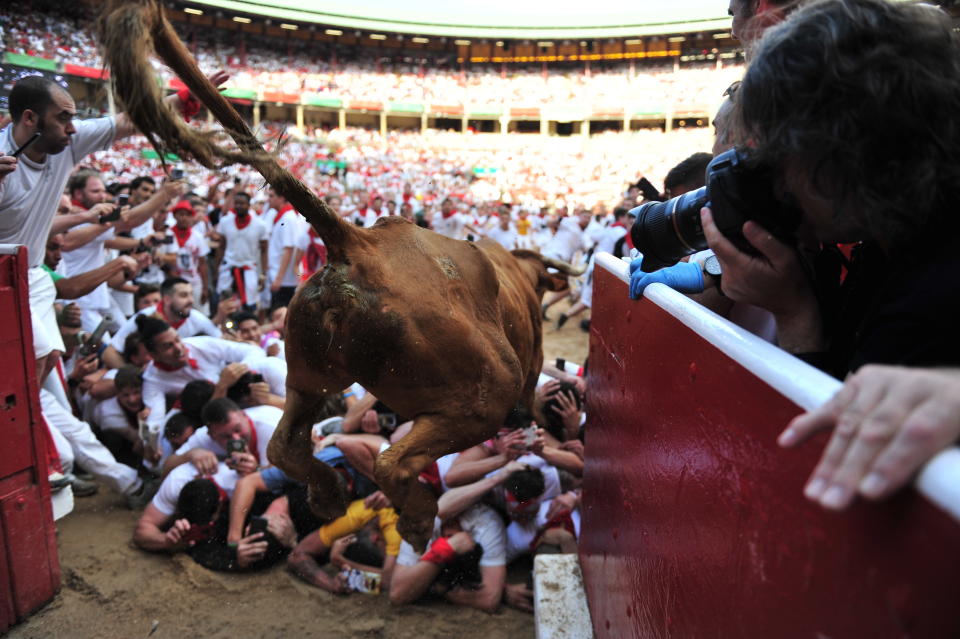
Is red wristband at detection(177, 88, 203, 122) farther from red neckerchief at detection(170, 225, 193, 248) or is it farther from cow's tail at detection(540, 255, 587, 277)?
red neckerchief at detection(170, 225, 193, 248)

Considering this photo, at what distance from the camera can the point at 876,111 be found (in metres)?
0.93

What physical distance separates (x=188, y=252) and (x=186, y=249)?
2.3 inches

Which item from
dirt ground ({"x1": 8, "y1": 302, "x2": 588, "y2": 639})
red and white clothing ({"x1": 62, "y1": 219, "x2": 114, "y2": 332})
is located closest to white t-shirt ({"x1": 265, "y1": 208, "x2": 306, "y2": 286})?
red and white clothing ({"x1": 62, "y1": 219, "x2": 114, "y2": 332})

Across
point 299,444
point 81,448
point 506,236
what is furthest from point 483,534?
point 506,236

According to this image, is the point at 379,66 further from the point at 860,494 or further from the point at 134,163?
the point at 860,494

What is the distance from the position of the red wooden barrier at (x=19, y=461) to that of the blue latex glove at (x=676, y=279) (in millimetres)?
3075

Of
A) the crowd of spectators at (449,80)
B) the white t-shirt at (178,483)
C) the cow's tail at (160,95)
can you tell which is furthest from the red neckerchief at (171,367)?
the crowd of spectators at (449,80)

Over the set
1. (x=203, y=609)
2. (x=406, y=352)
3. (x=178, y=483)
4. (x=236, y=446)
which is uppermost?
(x=406, y=352)

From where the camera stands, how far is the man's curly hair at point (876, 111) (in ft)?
3.06

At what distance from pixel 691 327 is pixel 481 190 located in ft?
101

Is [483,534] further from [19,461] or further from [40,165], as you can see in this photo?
[40,165]

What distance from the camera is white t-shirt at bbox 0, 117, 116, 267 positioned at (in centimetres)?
343

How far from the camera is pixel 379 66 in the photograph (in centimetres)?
4303

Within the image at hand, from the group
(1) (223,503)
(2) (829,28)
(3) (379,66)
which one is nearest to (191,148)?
(2) (829,28)
